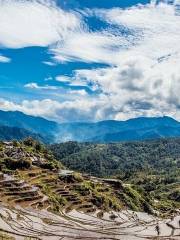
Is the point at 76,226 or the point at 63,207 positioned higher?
the point at 76,226

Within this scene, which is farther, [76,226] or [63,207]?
[63,207]

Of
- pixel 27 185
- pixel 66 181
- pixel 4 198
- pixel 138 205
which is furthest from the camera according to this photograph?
pixel 138 205

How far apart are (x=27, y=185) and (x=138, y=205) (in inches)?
2124

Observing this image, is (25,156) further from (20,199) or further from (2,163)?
(20,199)

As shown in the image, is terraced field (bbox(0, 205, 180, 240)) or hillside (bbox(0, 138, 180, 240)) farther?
hillside (bbox(0, 138, 180, 240))

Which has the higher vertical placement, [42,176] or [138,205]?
[42,176]

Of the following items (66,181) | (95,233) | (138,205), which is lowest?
(138,205)

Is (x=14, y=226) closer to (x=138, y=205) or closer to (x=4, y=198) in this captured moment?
(x=4, y=198)

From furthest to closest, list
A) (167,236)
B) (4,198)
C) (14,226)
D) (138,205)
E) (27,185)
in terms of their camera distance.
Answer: (138,205), (27,185), (4,198), (167,236), (14,226)

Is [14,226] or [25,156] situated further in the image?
[25,156]

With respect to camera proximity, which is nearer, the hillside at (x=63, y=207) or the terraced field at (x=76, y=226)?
the terraced field at (x=76, y=226)

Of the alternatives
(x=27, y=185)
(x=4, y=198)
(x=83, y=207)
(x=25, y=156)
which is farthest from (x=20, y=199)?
(x=25, y=156)

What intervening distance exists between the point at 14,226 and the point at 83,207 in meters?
38.3

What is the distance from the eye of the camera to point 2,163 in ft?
516
